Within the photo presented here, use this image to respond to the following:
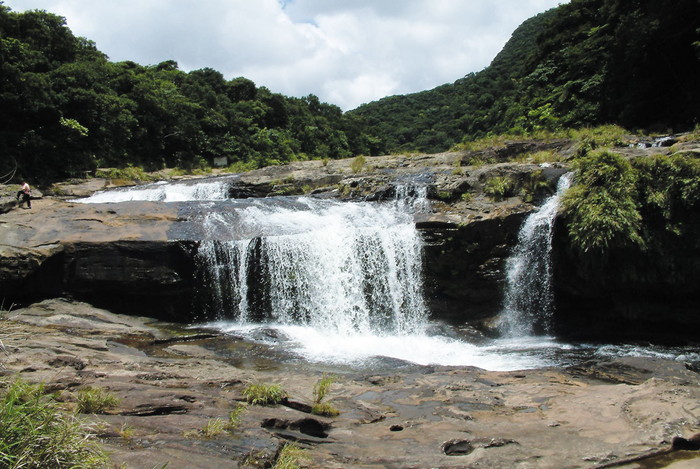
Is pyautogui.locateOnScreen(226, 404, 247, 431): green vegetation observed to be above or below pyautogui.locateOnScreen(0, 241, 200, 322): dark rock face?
below

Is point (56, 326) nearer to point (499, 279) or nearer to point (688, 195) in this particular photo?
point (499, 279)

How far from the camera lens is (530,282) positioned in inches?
A: 506

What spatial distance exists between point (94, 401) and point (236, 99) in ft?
173

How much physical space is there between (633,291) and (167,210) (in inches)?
521

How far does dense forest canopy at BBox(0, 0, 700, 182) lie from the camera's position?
72.8 feet

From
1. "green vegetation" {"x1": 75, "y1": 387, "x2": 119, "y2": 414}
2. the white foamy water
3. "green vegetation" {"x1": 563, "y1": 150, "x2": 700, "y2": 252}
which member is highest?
the white foamy water

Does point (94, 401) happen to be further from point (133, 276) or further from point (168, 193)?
point (168, 193)

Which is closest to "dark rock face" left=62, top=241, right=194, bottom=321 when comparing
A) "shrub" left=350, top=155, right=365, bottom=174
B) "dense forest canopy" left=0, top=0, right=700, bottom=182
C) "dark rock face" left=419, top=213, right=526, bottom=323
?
"dark rock face" left=419, top=213, right=526, bottom=323

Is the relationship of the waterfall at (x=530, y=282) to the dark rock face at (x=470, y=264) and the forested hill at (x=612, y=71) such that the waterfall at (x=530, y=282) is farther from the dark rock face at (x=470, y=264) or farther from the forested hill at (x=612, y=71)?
the forested hill at (x=612, y=71)

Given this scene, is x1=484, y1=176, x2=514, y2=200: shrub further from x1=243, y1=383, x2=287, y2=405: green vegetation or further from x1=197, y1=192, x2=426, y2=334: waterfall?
x1=243, y1=383, x2=287, y2=405: green vegetation

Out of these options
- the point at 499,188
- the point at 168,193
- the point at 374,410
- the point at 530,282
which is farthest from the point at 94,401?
the point at 168,193

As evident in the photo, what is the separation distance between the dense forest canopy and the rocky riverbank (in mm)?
18117

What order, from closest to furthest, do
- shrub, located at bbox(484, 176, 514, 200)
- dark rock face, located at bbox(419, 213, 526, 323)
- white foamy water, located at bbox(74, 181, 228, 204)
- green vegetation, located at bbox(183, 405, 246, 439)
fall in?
green vegetation, located at bbox(183, 405, 246, 439), dark rock face, located at bbox(419, 213, 526, 323), shrub, located at bbox(484, 176, 514, 200), white foamy water, located at bbox(74, 181, 228, 204)

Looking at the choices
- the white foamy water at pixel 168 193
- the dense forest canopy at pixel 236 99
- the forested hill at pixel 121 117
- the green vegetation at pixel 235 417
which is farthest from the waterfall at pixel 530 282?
the forested hill at pixel 121 117
